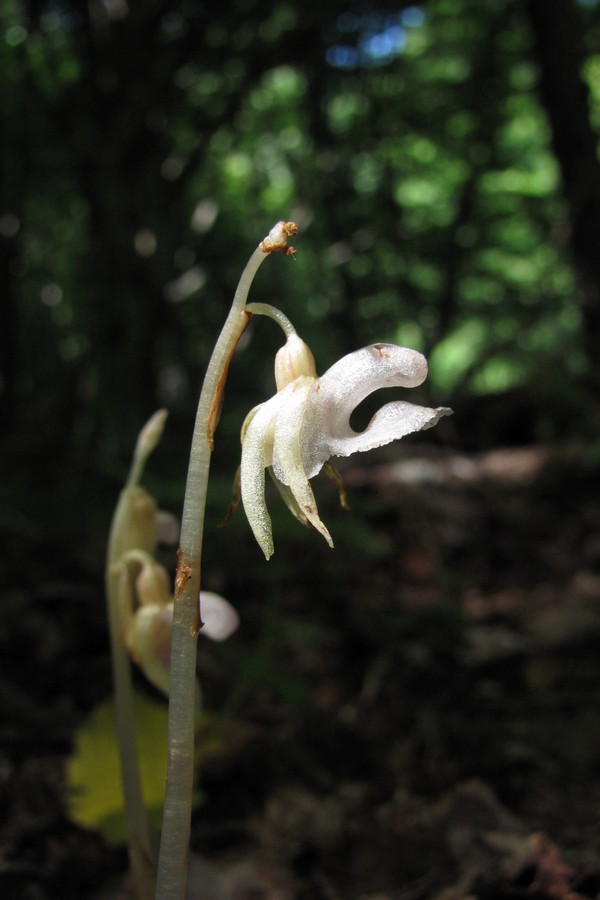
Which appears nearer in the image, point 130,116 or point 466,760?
point 466,760

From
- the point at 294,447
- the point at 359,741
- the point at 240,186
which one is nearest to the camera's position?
the point at 294,447

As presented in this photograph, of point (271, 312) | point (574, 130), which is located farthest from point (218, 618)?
point (574, 130)

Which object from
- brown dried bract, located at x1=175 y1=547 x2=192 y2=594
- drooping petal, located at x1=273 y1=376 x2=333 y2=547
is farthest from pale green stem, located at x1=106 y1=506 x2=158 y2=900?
drooping petal, located at x1=273 y1=376 x2=333 y2=547

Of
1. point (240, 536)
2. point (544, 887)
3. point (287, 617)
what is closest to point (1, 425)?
point (240, 536)

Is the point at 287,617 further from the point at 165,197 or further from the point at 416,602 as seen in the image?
the point at 165,197

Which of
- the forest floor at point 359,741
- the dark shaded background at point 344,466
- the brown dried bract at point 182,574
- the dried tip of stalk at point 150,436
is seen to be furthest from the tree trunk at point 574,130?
the brown dried bract at point 182,574

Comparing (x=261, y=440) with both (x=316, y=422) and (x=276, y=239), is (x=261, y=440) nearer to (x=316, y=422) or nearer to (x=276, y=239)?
(x=316, y=422)

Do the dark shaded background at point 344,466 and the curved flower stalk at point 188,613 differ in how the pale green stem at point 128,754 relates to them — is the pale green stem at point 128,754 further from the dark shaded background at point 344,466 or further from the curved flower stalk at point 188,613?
the dark shaded background at point 344,466
